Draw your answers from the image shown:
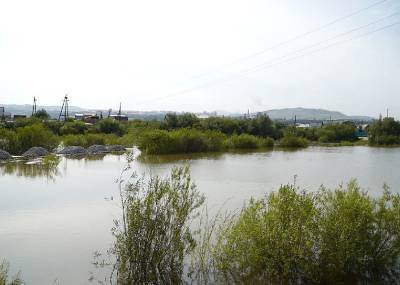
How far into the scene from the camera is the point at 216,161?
27781mm

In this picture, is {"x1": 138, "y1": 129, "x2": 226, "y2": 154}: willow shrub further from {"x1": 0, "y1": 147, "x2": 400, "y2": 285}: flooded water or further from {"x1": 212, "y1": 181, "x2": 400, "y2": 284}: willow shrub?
{"x1": 212, "y1": 181, "x2": 400, "y2": 284}: willow shrub

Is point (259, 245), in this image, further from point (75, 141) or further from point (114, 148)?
point (75, 141)

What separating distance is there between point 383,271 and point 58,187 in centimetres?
1221

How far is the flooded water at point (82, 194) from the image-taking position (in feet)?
28.4

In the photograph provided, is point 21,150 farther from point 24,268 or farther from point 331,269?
point 331,269

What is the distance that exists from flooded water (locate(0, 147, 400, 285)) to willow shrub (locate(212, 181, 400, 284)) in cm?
104

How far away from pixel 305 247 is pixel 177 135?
26.1 metres

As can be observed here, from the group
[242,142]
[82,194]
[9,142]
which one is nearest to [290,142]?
[242,142]

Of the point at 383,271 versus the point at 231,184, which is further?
the point at 231,184

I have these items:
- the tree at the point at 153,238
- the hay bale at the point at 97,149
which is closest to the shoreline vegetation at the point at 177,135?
the hay bale at the point at 97,149

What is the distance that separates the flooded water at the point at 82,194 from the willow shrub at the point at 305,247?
1.04 m

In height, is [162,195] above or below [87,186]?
above

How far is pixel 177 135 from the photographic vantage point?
32781 millimetres

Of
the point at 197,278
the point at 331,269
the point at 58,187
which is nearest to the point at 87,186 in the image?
the point at 58,187
